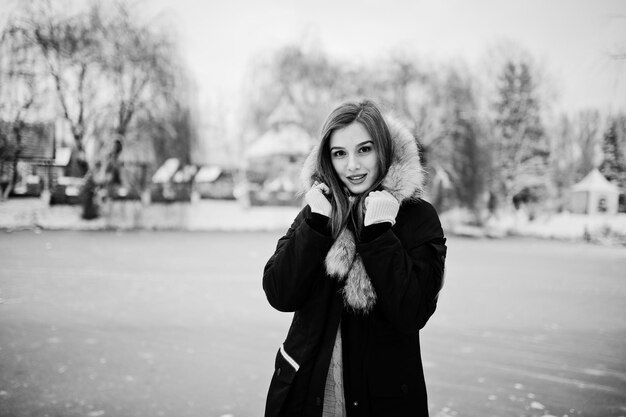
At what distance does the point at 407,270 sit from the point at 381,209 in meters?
0.21

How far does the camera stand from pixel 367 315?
5.13 ft

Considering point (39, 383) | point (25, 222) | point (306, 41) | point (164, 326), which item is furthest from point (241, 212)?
point (39, 383)

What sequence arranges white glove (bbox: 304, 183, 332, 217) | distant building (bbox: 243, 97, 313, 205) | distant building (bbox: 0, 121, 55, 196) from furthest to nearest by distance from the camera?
distant building (bbox: 243, 97, 313, 205) < distant building (bbox: 0, 121, 55, 196) < white glove (bbox: 304, 183, 332, 217)

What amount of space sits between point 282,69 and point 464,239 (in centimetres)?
1073

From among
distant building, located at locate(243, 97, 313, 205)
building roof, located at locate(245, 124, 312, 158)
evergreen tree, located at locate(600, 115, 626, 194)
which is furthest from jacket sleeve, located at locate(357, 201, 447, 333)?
building roof, located at locate(245, 124, 312, 158)

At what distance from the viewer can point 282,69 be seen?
20156 millimetres

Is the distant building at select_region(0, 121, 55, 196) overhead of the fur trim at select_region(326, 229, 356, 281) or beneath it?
overhead

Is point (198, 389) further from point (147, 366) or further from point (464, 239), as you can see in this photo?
point (464, 239)

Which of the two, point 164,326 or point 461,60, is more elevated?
point 461,60

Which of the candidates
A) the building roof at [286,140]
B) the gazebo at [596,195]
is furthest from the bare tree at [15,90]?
the building roof at [286,140]

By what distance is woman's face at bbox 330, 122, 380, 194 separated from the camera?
159 centimetres

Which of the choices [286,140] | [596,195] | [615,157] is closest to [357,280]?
[615,157]

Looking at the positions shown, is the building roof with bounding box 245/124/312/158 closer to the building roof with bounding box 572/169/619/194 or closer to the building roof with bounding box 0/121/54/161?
the building roof with bounding box 0/121/54/161

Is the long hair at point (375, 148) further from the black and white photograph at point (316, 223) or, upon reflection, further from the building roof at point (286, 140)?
the building roof at point (286, 140)
